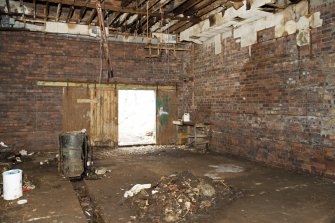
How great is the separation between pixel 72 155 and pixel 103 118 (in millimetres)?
3523

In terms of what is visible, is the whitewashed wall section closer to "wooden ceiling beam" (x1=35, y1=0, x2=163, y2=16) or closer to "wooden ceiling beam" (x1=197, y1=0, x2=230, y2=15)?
"wooden ceiling beam" (x1=197, y1=0, x2=230, y2=15)

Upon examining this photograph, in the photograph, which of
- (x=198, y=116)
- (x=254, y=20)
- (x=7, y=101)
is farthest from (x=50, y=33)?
(x=254, y=20)

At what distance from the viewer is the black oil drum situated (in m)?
5.21

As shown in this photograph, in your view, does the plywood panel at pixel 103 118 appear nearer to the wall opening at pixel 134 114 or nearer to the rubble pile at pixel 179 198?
the wall opening at pixel 134 114

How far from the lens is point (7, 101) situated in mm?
7633

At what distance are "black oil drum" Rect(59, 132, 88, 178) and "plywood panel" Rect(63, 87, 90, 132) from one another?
3161mm

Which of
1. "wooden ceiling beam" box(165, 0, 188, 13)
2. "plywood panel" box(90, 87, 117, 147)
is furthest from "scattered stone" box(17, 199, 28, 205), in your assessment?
"wooden ceiling beam" box(165, 0, 188, 13)

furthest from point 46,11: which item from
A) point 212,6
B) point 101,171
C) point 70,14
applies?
point 101,171

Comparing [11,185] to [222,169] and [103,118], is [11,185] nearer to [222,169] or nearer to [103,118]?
[222,169]

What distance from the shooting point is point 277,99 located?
6004mm

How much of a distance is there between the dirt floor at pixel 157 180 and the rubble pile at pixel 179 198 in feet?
0.31

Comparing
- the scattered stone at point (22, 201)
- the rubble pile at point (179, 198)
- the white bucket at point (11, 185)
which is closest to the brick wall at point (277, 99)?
the rubble pile at point (179, 198)

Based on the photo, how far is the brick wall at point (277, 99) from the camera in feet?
16.4

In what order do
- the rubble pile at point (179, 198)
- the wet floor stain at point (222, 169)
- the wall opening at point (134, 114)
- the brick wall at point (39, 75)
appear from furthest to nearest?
the wall opening at point (134, 114)
the brick wall at point (39, 75)
the wet floor stain at point (222, 169)
the rubble pile at point (179, 198)
